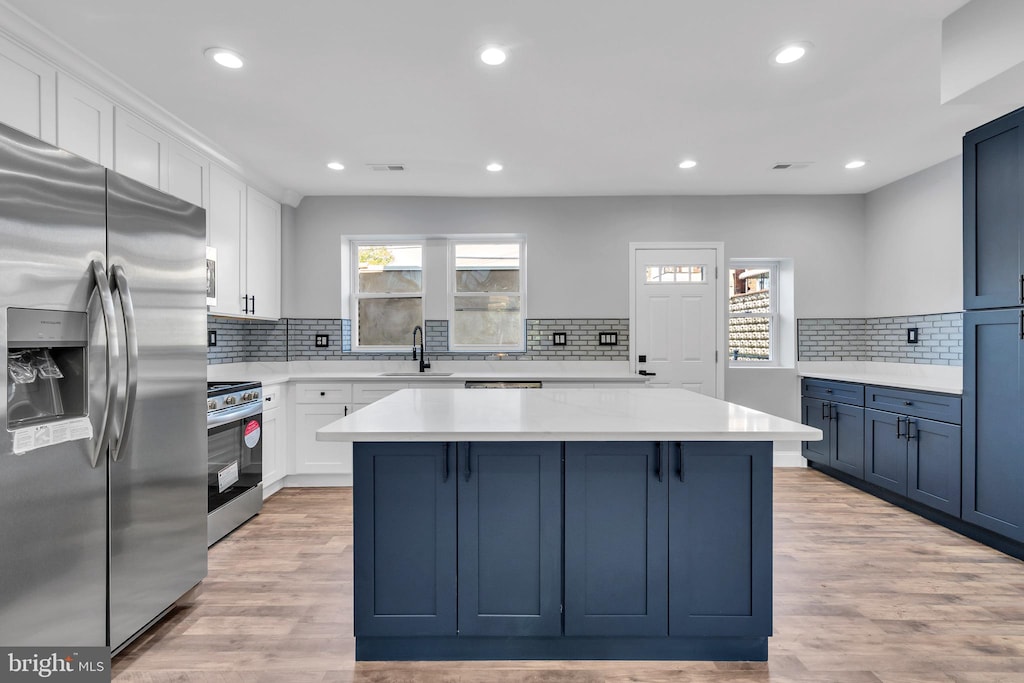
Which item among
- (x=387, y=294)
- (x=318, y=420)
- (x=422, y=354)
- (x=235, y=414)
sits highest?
(x=387, y=294)

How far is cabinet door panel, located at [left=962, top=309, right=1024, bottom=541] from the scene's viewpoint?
283 centimetres

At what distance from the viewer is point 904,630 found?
85.5 inches

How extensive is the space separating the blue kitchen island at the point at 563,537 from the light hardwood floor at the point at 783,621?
148mm

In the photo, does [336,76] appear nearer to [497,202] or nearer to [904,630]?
[497,202]

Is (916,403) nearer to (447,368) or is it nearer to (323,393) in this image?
(447,368)

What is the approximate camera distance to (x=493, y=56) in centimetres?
244

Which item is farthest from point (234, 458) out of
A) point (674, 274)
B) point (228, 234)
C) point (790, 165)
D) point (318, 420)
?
point (790, 165)

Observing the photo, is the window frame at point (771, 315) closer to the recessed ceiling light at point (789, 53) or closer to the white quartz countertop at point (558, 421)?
the recessed ceiling light at point (789, 53)

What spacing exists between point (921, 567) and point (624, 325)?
279cm

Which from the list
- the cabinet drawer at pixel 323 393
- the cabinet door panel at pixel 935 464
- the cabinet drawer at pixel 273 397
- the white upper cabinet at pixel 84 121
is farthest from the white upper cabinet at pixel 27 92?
the cabinet door panel at pixel 935 464

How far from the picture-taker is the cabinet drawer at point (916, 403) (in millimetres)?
3285

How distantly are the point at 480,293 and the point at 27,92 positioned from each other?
11.2 ft

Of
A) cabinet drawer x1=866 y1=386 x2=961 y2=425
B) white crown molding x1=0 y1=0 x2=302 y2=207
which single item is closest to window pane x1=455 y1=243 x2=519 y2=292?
white crown molding x1=0 y1=0 x2=302 y2=207

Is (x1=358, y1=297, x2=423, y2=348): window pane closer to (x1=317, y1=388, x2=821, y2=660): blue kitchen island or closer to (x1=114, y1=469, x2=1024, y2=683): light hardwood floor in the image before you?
(x1=114, y1=469, x2=1024, y2=683): light hardwood floor
